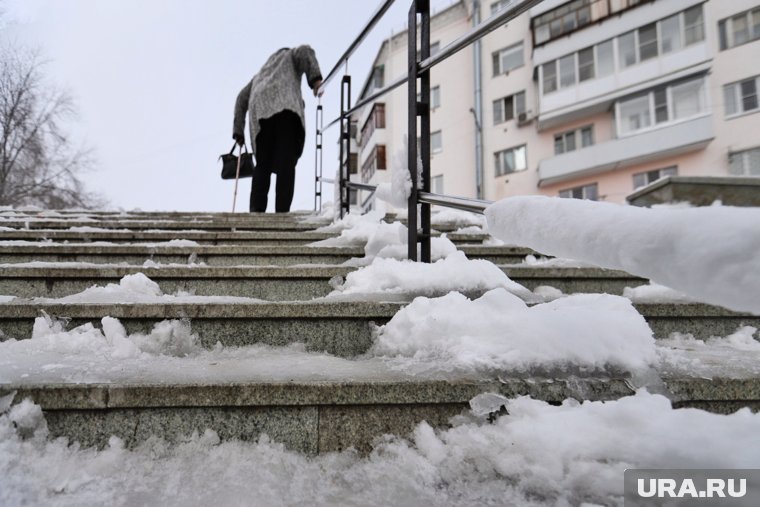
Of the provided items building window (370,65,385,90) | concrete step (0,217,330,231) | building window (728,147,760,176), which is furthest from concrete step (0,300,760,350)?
building window (370,65,385,90)

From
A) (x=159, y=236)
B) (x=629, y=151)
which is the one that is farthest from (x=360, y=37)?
(x=629, y=151)

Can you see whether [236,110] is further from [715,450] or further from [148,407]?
[715,450]

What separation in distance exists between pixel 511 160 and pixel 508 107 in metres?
2.16

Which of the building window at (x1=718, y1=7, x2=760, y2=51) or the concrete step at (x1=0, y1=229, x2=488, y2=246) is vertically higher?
the building window at (x1=718, y1=7, x2=760, y2=51)

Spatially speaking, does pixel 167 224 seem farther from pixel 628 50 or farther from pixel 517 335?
pixel 628 50

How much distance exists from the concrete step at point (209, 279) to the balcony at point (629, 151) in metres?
14.3

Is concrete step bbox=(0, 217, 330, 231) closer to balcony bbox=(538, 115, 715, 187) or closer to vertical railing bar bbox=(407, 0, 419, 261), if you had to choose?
vertical railing bar bbox=(407, 0, 419, 261)

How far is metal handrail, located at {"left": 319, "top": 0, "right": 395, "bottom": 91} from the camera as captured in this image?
2120 mm

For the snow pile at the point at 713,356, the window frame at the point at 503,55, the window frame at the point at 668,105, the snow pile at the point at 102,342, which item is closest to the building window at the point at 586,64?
the window frame at the point at 668,105

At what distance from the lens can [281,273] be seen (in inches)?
68.7

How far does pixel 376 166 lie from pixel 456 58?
5790 mm

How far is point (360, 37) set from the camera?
8.45 feet

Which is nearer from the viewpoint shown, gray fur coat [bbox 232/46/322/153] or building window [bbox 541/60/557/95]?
gray fur coat [bbox 232/46/322/153]

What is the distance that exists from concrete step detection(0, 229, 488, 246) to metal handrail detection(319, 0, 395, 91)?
4.09 feet
